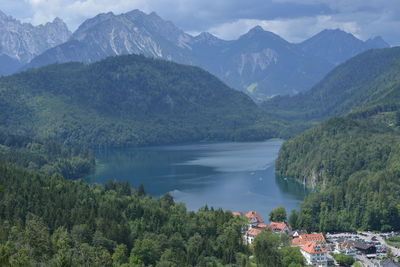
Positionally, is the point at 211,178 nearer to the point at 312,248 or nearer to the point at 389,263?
the point at 312,248

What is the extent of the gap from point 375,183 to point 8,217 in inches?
2487

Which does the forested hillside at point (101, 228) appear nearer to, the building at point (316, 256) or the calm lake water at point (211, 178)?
the building at point (316, 256)

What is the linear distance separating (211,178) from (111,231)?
249 ft

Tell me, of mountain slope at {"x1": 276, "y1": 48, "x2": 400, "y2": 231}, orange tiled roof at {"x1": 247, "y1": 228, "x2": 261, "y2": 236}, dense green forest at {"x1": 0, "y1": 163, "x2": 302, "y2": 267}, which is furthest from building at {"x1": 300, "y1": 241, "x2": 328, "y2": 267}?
Answer: mountain slope at {"x1": 276, "y1": 48, "x2": 400, "y2": 231}

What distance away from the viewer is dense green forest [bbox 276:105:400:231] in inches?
3593

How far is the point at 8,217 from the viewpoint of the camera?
65.1 m

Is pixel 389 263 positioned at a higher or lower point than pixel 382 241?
lower

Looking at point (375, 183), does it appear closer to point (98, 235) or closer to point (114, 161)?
point (98, 235)

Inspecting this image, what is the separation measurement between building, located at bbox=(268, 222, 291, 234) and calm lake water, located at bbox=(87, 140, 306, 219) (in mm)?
13680

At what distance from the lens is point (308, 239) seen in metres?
78.5

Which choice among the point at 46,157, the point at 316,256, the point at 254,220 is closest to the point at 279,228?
the point at 254,220

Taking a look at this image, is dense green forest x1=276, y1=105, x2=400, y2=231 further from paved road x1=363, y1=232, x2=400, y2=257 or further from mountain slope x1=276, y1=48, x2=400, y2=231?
paved road x1=363, y1=232, x2=400, y2=257

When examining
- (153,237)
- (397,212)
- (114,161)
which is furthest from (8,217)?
(114,161)

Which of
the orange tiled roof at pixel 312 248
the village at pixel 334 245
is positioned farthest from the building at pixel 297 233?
the orange tiled roof at pixel 312 248
